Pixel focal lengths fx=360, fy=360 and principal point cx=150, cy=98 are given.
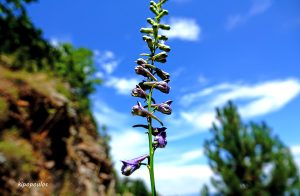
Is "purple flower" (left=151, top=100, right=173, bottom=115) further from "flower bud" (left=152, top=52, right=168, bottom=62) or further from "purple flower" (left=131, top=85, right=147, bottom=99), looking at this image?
"flower bud" (left=152, top=52, right=168, bottom=62)

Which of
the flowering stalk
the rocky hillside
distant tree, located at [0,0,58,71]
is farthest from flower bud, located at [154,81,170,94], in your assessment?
distant tree, located at [0,0,58,71]

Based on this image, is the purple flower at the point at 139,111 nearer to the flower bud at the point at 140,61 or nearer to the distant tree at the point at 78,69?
the flower bud at the point at 140,61

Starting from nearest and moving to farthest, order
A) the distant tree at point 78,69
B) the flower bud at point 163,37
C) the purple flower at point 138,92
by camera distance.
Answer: the purple flower at point 138,92
the flower bud at point 163,37
the distant tree at point 78,69

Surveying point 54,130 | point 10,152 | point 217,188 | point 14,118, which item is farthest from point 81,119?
point 217,188

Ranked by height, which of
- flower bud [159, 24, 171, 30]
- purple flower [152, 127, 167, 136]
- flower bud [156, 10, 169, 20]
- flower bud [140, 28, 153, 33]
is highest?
flower bud [156, 10, 169, 20]

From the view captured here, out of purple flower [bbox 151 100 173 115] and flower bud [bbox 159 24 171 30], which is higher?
flower bud [bbox 159 24 171 30]

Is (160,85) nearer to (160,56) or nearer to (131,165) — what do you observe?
(160,56)

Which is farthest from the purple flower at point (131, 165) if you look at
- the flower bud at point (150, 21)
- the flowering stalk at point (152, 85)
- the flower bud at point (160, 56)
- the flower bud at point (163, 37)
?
the flower bud at point (150, 21)
